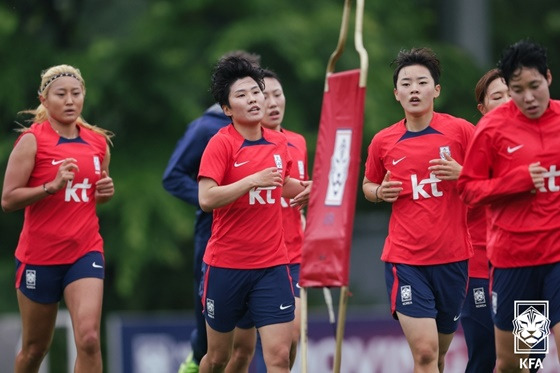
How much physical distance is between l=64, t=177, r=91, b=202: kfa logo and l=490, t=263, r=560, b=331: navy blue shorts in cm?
298

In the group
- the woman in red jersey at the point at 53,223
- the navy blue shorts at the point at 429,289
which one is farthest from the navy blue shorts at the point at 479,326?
the woman in red jersey at the point at 53,223

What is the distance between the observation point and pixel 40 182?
29.7 feet

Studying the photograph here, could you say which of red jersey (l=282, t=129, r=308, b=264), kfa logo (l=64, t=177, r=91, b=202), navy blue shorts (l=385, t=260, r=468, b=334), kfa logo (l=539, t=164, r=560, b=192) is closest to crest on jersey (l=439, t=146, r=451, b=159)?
navy blue shorts (l=385, t=260, r=468, b=334)

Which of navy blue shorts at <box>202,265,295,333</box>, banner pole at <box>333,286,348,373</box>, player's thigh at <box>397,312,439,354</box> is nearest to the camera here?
banner pole at <box>333,286,348,373</box>

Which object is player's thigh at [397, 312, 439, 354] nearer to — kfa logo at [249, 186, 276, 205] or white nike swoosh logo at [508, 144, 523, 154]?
kfa logo at [249, 186, 276, 205]

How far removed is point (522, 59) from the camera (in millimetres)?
7688

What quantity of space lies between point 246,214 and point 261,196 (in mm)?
156

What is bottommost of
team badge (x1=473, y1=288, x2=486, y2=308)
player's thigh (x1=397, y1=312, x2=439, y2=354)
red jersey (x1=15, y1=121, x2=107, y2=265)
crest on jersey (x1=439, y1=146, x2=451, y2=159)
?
player's thigh (x1=397, y1=312, x2=439, y2=354)

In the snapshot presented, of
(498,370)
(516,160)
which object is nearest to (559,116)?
(516,160)

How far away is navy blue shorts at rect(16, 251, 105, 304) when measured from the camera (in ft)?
29.5

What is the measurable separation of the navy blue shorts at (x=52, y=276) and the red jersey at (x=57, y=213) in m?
0.05

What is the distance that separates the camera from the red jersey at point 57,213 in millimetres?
9016

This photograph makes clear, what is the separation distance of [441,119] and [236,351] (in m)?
2.26

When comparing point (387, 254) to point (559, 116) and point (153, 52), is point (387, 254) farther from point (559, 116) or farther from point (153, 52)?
point (153, 52)
